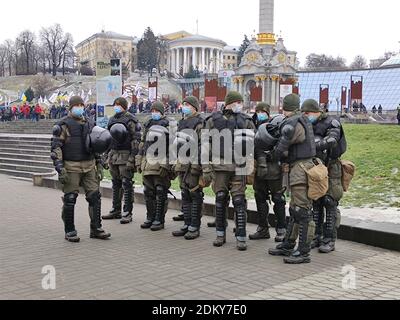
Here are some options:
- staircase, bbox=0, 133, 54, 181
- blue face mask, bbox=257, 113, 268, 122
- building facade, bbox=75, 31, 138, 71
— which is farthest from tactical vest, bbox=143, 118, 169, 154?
building facade, bbox=75, 31, 138, 71

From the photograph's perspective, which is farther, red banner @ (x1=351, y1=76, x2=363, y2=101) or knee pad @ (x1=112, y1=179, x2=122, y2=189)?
red banner @ (x1=351, y1=76, x2=363, y2=101)

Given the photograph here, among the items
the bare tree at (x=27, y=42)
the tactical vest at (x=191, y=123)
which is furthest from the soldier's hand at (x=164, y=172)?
the bare tree at (x=27, y=42)

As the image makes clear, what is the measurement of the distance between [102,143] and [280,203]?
3.00 metres

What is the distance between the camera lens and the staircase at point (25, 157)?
1956cm

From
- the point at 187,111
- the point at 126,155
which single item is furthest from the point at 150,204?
the point at 187,111

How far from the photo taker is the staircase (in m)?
19.6

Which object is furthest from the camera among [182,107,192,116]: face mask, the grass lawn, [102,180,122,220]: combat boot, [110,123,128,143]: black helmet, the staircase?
the staircase

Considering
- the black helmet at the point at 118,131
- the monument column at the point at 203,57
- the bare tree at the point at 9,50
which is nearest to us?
the black helmet at the point at 118,131

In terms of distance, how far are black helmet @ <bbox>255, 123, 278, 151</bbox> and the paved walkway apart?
1.56 meters

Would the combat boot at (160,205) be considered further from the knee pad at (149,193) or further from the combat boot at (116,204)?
the combat boot at (116,204)

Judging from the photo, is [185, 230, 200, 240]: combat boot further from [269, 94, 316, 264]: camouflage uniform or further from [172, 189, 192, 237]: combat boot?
[269, 94, 316, 264]: camouflage uniform

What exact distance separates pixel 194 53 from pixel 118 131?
386 feet

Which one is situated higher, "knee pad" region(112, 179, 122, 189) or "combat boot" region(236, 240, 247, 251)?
"knee pad" region(112, 179, 122, 189)

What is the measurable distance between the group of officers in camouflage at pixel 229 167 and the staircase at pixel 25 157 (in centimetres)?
987
